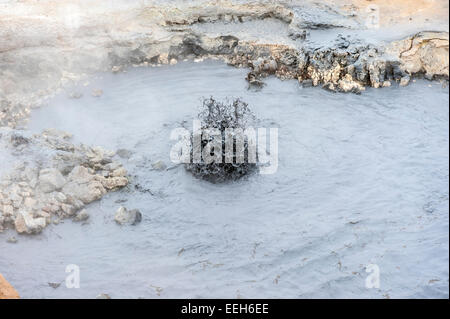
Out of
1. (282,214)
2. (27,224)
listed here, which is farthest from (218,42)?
(27,224)

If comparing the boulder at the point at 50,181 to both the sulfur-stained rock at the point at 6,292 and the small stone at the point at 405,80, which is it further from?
the small stone at the point at 405,80

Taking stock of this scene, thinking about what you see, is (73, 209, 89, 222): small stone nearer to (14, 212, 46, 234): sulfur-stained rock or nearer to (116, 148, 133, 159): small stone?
(14, 212, 46, 234): sulfur-stained rock

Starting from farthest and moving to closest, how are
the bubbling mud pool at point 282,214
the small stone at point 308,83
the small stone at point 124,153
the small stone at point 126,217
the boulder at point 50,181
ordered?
the small stone at point 308,83, the small stone at point 124,153, the boulder at point 50,181, the small stone at point 126,217, the bubbling mud pool at point 282,214

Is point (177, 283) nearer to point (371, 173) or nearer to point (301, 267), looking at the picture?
point (301, 267)

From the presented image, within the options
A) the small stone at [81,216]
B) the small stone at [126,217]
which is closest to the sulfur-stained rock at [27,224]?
the small stone at [81,216]

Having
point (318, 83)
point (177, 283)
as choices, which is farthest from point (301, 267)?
point (318, 83)

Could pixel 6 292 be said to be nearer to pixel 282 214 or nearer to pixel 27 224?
pixel 27 224
